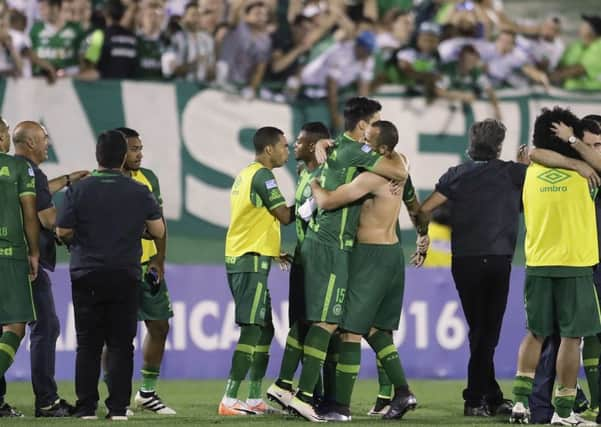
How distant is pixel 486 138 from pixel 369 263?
1473 mm

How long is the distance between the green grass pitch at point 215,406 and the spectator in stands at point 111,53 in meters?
4.40

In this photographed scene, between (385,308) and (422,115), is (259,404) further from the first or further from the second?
(422,115)

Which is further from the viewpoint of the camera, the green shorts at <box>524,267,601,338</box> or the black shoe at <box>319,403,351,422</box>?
the black shoe at <box>319,403,351,422</box>

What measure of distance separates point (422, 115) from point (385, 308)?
741 cm

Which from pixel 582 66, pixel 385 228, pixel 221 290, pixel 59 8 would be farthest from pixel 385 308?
pixel 582 66

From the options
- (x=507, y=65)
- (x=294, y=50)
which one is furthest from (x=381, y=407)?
(x=507, y=65)

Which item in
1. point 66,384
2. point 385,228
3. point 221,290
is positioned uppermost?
point 385,228

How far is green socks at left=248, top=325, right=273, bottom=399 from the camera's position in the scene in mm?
10250

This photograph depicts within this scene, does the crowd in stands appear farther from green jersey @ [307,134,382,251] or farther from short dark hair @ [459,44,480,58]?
green jersey @ [307,134,382,251]

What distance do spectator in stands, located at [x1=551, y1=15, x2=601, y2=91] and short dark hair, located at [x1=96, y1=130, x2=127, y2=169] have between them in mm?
9911

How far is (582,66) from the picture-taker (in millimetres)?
18078

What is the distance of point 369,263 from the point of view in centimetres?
938

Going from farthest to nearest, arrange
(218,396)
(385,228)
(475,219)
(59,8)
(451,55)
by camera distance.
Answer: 1. (451,55)
2. (59,8)
3. (218,396)
4. (475,219)
5. (385,228)

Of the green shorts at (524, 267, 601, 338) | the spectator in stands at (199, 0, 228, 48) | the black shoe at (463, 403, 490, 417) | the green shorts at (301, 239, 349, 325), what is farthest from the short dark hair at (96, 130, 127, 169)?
the spectator in stands at (199, 0, 228, 48)
